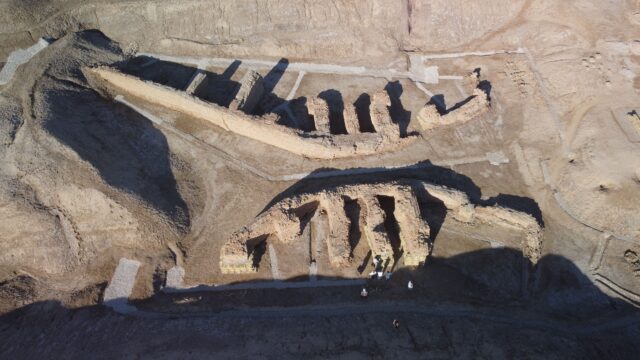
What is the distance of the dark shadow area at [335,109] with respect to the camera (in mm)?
18594

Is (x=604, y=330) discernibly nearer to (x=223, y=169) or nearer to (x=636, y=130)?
(x=636, y=130)

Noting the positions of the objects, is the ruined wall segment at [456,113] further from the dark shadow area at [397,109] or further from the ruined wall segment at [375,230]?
the ruined wall segment at [375,230]

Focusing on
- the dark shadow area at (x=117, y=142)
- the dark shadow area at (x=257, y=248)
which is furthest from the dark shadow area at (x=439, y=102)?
the dark shadow area at (x=117, y=142)

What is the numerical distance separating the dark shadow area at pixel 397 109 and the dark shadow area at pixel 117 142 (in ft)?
32.5

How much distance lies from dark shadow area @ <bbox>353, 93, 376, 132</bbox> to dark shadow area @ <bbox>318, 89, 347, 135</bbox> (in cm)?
75

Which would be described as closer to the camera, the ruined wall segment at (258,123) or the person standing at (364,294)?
the person standing at (364,294)

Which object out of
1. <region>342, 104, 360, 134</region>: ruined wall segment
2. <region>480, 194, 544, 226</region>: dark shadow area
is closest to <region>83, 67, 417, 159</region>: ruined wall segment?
<region>342, 104, 360, 134</region>: ruined wall segment

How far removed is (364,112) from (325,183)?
4.61 metres

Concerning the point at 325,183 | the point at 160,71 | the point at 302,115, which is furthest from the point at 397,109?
the point at 160,71

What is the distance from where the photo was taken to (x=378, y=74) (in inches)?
813

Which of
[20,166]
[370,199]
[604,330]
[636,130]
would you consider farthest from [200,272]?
[636,130]

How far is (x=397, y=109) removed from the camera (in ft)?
62.7

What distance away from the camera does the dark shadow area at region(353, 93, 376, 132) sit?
18.6m

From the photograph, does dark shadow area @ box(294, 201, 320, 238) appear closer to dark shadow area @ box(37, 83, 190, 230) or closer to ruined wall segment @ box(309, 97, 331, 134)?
ruined wall segment @ box(309, 97, 331, 134)
